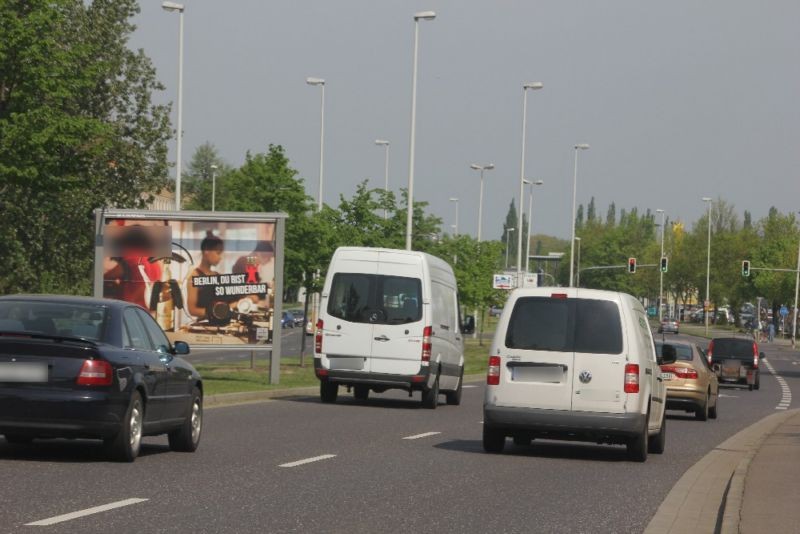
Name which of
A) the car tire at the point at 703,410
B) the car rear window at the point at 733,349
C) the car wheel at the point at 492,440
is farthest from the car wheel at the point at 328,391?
the car rear window at the point at 733,349

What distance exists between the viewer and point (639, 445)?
1711cm

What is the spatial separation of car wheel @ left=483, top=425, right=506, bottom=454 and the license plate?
5416 millimetres

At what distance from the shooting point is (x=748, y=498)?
12.3m

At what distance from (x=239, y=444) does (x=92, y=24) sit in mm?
47667

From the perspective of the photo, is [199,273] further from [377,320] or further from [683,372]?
[683,372]

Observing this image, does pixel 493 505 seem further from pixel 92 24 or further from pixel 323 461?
pixel 92 24

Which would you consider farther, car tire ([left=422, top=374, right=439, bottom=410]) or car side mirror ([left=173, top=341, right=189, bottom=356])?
car tire ([left=422, top=374, right=439, bottom=410])

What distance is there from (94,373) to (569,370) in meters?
5.45

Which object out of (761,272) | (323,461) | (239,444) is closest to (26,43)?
(239,444)

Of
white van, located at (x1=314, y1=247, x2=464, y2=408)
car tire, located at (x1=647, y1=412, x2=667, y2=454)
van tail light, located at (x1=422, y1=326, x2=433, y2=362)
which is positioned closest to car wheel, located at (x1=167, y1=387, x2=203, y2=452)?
car tire, located at (x1=647, y1=412, x2=667, y2=454)

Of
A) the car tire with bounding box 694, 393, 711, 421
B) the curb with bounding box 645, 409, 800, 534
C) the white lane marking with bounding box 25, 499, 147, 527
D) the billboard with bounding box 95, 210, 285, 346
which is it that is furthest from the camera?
the billboard with bounding box 95, 210, 285, 346

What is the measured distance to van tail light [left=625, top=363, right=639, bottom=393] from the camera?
16.9m

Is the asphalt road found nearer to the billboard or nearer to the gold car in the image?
the gold car

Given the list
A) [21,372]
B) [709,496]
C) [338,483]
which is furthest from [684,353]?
[21,372]
